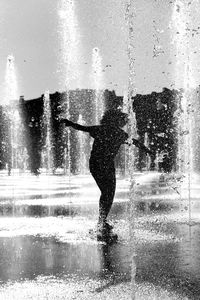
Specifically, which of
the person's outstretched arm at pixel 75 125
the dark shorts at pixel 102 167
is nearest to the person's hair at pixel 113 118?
the person's outstretched arm at pixel 75 125

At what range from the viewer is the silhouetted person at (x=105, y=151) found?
8500 mm

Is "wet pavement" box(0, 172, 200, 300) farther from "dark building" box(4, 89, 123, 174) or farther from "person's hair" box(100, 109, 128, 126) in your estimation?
"dark building" box(4, 89, 123, 174)

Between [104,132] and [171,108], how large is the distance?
2612 inches

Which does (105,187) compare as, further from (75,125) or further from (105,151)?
(75,125)

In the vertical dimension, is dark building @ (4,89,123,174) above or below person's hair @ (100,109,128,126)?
above

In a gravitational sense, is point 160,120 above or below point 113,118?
above

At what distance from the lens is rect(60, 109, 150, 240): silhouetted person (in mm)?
8500

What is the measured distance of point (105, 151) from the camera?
853 cm

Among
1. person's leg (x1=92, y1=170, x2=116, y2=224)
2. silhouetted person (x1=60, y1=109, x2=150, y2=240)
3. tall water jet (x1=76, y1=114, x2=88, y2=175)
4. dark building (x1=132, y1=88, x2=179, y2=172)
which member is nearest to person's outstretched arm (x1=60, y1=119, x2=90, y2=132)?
silhouetted person (x1=60, y1=109, x2=150, y2=240)

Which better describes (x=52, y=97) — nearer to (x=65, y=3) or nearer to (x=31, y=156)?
(x=31, y=156)

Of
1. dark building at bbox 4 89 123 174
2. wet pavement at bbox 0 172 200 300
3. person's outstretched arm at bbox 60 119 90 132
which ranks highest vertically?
dark building at bbox 4 89 123 174

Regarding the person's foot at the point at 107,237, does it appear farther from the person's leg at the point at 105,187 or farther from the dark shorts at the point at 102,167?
the dark shorts at the point at 102,167

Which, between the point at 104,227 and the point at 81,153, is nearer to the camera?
the point at 104,227

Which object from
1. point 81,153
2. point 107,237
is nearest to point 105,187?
point 107,237
